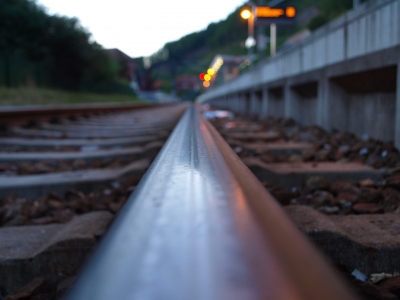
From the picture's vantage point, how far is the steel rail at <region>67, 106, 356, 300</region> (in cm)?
66

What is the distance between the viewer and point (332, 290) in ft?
2.25

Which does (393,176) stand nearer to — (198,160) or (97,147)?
(198,160)

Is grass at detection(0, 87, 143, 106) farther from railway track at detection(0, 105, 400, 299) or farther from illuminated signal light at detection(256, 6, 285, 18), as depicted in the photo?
railway track at detection(0, 105, 400, 299)

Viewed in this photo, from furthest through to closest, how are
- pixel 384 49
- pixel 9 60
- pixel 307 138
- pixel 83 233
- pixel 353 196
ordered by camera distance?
1. pixel 9 60
2. pixel 307 138
3. pixel 384 49
4. pixel 353 196
5. pixel 83 233

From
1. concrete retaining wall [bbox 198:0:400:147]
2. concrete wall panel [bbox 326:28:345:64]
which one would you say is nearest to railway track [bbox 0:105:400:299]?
concrete retaining wall [bbox 198:0:400:147]

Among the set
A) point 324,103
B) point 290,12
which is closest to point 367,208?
point 324,103

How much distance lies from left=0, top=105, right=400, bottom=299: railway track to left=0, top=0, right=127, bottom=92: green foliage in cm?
2356

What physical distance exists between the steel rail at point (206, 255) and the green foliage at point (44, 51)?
85.3ft

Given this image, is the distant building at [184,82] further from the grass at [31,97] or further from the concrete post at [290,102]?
the concrete post at [290,102]

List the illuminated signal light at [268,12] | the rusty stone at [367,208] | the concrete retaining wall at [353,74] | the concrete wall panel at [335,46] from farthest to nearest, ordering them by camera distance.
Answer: the illuminated signal light at [268,12], the concrete wall panel at [335,46], the concrete retaining wall at [353,74], the rusty stone at [367,208]

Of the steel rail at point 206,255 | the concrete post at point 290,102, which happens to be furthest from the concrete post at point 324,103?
the steel rail at point 206,255

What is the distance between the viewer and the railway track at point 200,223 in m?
0.69

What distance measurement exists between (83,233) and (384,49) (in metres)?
3.25

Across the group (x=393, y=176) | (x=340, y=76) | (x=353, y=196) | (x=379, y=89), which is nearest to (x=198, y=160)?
(x=353, y=196)
